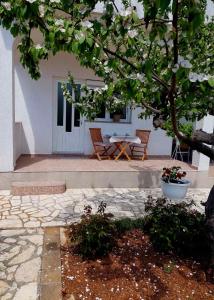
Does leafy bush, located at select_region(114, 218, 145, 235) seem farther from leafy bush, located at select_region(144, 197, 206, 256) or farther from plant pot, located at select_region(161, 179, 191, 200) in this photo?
plant pot, located at select_region(161, 179, 191, 200)

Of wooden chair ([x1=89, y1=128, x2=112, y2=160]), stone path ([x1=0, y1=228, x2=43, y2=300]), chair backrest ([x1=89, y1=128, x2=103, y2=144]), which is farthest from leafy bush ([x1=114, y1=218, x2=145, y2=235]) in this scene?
chair backrest ([x1=89, y1=128, x2=103, y2=144])

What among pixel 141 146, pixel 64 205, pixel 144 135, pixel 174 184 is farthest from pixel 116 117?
pixel 64 205

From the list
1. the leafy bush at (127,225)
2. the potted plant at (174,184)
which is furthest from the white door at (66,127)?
the leafy bush at (127,225)

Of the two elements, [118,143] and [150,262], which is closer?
[150,262]

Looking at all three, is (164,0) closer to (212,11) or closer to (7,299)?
(7,299)

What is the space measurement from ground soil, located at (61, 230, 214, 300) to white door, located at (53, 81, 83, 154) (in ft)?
18.7

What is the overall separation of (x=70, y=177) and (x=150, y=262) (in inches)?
140

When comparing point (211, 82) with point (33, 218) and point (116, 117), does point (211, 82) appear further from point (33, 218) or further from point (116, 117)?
point (116, 117)

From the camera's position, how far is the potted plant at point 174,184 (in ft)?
18.0

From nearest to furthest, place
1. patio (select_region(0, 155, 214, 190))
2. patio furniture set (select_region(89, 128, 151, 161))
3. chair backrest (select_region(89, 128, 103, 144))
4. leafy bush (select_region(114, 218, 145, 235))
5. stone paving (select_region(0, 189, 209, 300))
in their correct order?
stone paving (select_region(0, 189, 209, 300)) < leafy bush (select_region(114, 218, 145, 235)) < patio (select_region(0, 155, 214, 190)) < patio furniture set (select_region(89, 128, 151, 161)) < chair backrest (select_region(89, 128, 103, 144))

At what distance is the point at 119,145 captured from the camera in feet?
26.6

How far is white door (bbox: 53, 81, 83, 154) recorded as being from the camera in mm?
8547

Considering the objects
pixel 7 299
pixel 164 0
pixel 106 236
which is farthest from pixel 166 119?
pixel 7 299

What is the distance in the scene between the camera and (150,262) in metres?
3.01
